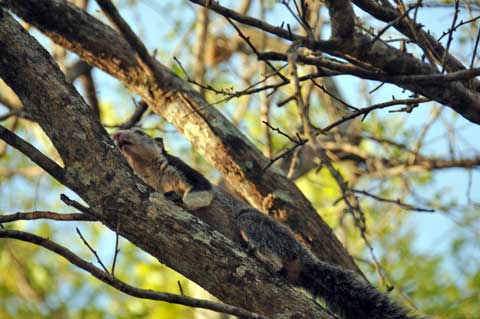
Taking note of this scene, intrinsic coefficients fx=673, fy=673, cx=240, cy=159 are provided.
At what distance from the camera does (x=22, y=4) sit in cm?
683

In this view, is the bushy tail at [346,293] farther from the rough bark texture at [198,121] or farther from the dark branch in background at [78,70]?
the dark branch in background at [78,70]

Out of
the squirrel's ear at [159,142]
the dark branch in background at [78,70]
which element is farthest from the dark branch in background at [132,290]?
the dark branch in background at [78,70]

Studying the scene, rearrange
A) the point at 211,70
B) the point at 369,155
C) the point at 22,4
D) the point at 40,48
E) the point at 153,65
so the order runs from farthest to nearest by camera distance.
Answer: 1. the point at 211,70
2. the point at 369,155
3. the point at 153,65
4. the point at 22,4
5. the point at 40,48

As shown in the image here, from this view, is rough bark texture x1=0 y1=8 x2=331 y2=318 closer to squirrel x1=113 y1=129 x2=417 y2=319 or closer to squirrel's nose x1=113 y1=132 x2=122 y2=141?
squirrel x1=113 y1=129 x2=417 y2=319

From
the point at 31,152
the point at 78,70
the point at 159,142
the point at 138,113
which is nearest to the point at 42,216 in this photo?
the point at 31,152

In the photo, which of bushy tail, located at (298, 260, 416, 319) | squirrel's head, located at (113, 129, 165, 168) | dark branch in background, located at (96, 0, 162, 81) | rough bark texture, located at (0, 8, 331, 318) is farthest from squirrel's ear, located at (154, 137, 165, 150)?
rough bark texture, located at (0, 8, 331, 318)

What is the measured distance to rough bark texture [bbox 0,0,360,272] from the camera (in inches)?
274

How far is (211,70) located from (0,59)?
8633mm

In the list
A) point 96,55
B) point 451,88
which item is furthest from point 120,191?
point 96,55

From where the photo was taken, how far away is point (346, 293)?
5930 millimetres

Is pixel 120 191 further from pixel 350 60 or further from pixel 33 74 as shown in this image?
pixel 350 60

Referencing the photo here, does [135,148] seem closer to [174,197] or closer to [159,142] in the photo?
[159,142]

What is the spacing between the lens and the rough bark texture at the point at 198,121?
696 cm

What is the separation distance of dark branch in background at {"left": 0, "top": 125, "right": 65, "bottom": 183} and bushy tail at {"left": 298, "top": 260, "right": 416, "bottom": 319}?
9.03ft
